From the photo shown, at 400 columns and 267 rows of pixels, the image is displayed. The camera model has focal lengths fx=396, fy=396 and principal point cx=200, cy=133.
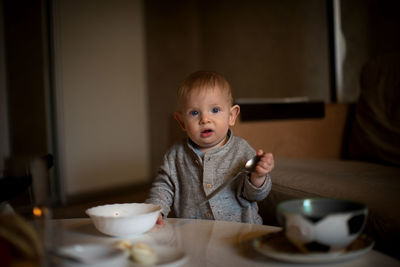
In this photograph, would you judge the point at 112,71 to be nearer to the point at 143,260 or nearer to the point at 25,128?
the point at 25,128

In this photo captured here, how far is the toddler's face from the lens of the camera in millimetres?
1134

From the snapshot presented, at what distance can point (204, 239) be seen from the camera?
72 cm

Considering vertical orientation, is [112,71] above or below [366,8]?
below

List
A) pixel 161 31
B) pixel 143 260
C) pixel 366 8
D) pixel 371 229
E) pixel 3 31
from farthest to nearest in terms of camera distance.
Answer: pixel 161 31 < pixel 3 31 < pixel 366 8 < pixel 371 229 < pixel 143 260

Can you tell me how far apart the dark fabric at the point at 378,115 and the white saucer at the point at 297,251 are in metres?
1.12

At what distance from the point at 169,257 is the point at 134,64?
3417 mm

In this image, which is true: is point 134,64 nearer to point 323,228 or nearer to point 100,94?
point 100,94

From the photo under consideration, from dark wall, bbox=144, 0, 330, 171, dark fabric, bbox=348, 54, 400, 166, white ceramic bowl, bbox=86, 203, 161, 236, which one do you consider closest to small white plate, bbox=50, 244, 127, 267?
white ceramic bowl, bbox=86, 203, 161, 236

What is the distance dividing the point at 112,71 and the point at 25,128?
3.04ft

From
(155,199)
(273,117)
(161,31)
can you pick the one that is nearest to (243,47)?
(161,31)

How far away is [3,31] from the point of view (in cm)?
307

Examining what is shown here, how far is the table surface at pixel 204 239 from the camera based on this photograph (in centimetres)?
58

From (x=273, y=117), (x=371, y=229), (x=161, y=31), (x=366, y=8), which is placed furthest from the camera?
(x=161, y=31)

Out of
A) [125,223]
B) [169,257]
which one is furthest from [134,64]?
[169,257]
